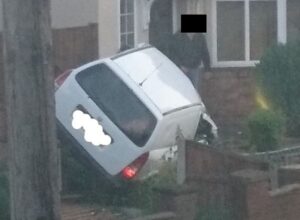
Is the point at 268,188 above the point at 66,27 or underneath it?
underneath

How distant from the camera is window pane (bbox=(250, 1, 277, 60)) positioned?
21.8 metres

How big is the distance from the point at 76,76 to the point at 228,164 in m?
2.09

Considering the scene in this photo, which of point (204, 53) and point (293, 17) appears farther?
point (293, 17)

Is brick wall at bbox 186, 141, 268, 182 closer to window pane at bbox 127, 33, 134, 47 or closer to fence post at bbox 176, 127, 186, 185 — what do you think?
fence post at bbox 176, 127, 186, 185

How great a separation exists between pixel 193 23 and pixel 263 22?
4.71 ft

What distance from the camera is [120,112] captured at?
46.9 ft

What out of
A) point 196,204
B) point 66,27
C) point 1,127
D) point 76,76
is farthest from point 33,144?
point 66,27

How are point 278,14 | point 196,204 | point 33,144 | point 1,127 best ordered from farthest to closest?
1. point 278,14
2. point 1,127
3. point 196,204
4. point 33,144

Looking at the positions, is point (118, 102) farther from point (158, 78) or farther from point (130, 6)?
point (130, 6)

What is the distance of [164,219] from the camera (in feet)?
42.8

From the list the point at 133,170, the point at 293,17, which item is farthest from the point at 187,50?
the point at 133,170

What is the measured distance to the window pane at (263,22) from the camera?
21812mm

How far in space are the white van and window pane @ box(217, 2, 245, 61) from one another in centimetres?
683

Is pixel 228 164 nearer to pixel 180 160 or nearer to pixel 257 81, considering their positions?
pixel 180 160
